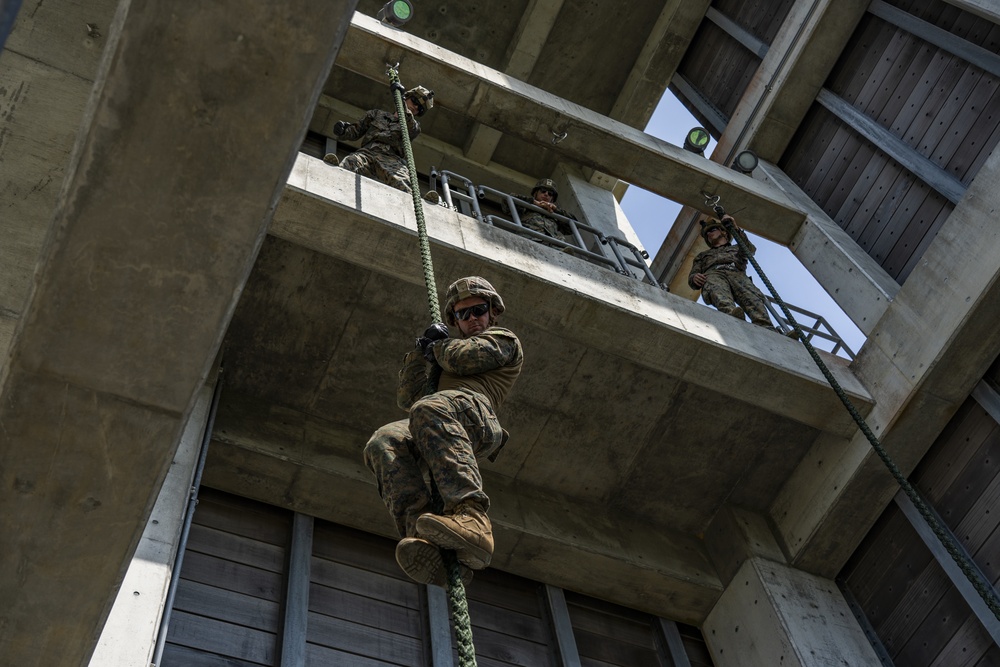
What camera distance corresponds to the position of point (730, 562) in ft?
31.6

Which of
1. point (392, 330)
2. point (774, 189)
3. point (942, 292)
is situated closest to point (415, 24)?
point (774, 189)

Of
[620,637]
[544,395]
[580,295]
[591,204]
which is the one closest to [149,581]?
[544,395]

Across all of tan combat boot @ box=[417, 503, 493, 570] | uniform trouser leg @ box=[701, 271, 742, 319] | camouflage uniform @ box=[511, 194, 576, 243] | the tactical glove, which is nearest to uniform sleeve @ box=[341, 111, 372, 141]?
camouflage uniform @ box=[511, 194, 576, 243]

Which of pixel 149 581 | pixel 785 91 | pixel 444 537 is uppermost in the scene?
pixel 785 91

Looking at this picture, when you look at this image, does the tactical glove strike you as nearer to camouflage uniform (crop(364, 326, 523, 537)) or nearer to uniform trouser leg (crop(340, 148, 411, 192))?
camouflage uniform (crop(364, 326, 523, 537))

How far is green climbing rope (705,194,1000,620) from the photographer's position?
6.32 m

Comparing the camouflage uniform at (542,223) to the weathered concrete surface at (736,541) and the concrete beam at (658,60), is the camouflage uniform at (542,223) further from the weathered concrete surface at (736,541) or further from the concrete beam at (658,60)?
the concrete beam at (658,60)

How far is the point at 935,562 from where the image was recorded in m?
8.91

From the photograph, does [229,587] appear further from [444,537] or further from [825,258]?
[825,258]

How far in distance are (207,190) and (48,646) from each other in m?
1.93

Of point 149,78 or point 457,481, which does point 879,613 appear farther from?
point 149,78

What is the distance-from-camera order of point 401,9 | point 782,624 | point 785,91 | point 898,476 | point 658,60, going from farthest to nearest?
point 658,60 → point 785,91 → point 401,9 → point 782,624 → point 898,476

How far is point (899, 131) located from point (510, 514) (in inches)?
241

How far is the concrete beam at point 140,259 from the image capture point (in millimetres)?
3594
